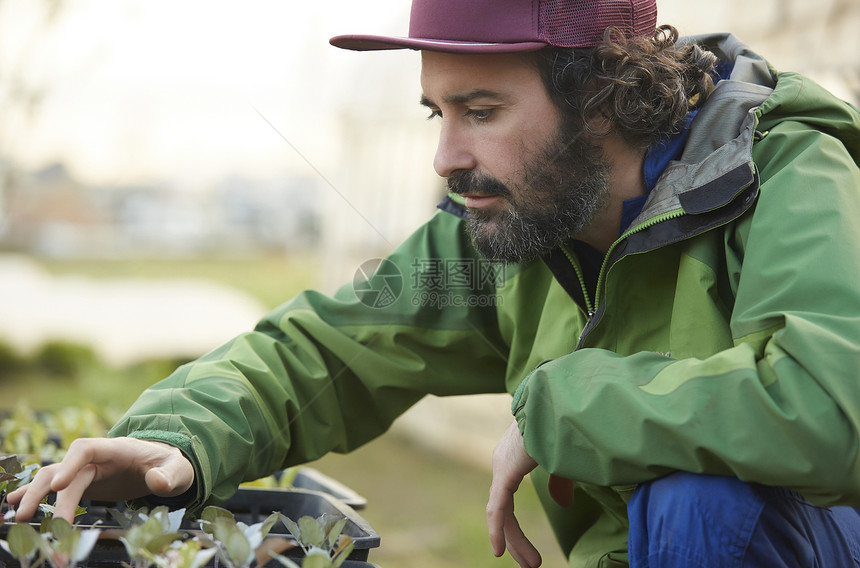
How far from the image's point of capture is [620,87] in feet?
5.66

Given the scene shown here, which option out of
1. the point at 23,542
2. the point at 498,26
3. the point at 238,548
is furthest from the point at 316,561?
the point at 498,26

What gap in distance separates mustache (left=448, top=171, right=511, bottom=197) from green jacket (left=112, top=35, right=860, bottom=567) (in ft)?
0.51

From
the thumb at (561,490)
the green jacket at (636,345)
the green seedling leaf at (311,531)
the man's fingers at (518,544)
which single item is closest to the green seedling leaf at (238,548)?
the green seedling leaf at (311,531)

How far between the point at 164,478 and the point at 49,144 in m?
6.84

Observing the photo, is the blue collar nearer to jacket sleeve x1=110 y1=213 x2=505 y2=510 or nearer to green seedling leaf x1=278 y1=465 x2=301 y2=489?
jacket sleeve x1=110 y1=213 x2=505 y2=510

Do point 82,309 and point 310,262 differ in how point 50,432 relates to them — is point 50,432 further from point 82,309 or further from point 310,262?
point 310,262

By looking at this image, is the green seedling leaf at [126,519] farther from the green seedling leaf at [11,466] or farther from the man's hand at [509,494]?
the man's hand at [509,494]

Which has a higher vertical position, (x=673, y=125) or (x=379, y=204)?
(x=673, y=125)

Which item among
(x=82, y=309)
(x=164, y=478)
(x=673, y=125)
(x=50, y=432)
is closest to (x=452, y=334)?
(x=673, y=125)

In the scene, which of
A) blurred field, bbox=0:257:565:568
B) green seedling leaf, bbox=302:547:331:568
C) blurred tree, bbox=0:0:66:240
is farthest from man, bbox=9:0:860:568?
blurred tree, bbox=0:0:66:240

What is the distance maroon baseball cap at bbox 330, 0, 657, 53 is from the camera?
5.25 ft

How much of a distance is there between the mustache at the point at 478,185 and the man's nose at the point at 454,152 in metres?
0.02

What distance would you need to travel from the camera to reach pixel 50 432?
6.59ft

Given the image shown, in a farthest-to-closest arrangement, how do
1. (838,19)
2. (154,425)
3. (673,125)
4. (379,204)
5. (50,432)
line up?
(379,204), (838,19), (50,432), (673,125), (154,425)
